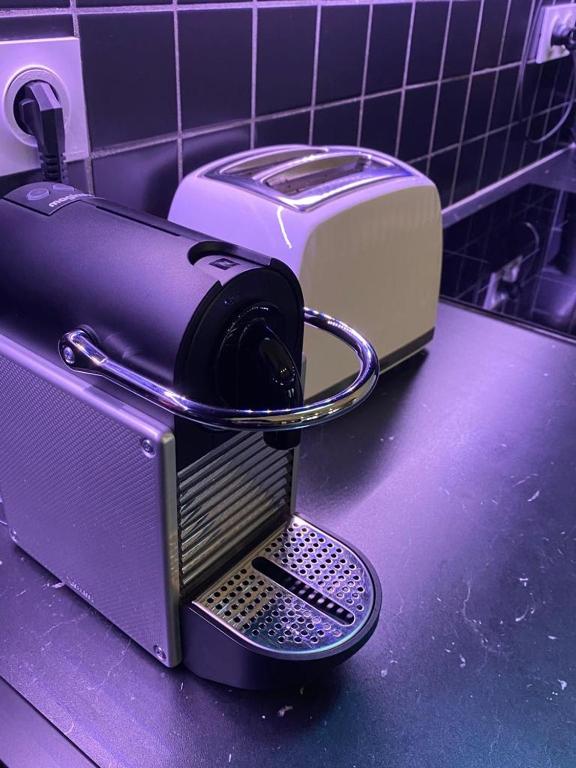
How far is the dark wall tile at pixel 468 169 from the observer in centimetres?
127

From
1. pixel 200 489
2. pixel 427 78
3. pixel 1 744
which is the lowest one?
pixel 1 744

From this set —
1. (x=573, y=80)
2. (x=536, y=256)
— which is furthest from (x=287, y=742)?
(x=573, y=80)

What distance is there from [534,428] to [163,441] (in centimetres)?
46

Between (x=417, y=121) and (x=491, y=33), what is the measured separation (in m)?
0.26

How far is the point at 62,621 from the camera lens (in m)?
0.49

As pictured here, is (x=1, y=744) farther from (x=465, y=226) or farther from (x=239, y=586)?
(x=465, y=226)

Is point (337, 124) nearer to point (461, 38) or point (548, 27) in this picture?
point (461, 38)

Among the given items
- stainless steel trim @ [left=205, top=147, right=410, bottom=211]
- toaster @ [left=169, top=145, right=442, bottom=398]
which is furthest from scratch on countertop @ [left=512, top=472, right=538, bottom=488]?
stainless steel trim @ [left=205, top=147, right=410, bottom=211]

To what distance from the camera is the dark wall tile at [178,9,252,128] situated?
68cm

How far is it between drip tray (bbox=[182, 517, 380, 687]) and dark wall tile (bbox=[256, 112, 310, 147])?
0.49 meters

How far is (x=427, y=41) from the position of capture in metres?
1.03

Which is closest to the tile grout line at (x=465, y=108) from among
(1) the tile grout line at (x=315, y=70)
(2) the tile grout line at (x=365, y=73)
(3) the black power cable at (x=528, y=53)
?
(3) the black power cable at (x=528, y=53)

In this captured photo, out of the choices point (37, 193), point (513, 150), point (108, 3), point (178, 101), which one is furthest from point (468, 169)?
point (37, 193)

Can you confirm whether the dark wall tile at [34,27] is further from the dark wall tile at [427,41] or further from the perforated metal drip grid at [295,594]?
the dark wall tile at [427,41]
